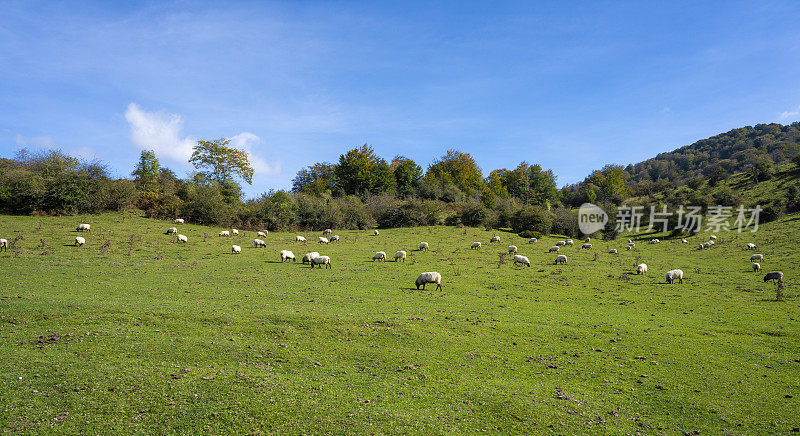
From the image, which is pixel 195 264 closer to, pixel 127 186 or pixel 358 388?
pixel 358 388

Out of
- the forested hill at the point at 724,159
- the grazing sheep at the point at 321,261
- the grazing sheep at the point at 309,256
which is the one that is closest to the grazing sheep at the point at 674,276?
the grazing sheep at the point at 321,261

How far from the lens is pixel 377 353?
38.5 feet

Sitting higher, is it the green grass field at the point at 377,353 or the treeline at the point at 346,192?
the treeline at the point at 346,192

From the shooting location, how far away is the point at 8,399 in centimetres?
765

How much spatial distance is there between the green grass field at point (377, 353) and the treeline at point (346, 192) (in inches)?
843

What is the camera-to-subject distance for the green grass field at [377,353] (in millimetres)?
8000

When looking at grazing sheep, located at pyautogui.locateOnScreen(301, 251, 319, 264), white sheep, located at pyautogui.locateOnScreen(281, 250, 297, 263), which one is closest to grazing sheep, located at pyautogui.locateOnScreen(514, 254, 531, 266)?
grazing sheep, located at pyautogui.locateOnScreen(301, 251, 319, 264)

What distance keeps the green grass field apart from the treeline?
70.3 ft

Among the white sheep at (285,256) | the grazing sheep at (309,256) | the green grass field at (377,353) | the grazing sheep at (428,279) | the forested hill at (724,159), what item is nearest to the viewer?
the green grass field at (377,353)

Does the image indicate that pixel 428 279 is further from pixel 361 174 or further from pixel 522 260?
pixel 361 174

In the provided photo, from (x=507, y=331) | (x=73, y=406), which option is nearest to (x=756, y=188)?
(x=507, y=331)

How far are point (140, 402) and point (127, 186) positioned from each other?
48.0m

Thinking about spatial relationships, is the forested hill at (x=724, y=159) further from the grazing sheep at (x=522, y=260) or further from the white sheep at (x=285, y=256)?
the white sheep at (x=285, y=256)

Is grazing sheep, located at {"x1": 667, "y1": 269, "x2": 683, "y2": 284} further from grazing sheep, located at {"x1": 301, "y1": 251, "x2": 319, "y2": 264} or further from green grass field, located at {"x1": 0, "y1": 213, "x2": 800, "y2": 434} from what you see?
grazing sheep, located at {"x1": 301, "y1": 251, "x2": 319, "y2": 264}
